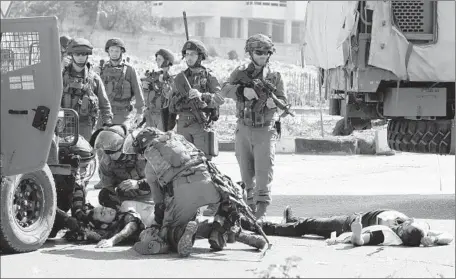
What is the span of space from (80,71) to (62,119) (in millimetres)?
2038

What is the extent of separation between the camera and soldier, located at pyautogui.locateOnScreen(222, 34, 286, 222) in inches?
391

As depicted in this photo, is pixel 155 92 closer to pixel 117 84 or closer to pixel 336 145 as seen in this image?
pixel 117 84

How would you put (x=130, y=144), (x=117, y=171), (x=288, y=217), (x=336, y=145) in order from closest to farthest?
1. (x=130, y=144)
2. (x=117, y=171)
3. (x=288, y=217)
4. (x=336, y=145)

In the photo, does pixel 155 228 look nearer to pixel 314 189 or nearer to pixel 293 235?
pixel 293 235

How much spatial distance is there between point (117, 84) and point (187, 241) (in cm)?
551

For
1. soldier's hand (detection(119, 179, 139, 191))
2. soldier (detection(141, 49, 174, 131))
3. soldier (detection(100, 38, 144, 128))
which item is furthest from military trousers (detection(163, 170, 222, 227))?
soldier (detection(141, 49, 174, 131))

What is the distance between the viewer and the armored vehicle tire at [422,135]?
38.7 feet

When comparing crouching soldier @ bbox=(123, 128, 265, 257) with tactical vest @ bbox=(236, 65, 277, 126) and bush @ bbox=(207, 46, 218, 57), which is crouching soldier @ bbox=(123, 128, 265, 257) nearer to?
tactical vest @ bbox=(236, 65, 277, 126)

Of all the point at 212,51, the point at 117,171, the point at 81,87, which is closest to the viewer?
the point at 117,171

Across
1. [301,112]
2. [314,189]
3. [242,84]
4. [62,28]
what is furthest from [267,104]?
[62,28]

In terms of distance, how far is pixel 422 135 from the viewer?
39.2ft

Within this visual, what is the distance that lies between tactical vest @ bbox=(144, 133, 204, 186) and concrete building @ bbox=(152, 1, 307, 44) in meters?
62.5

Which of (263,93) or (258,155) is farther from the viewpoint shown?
(258,155)

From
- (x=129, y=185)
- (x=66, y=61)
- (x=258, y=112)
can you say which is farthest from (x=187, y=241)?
(x=66, y=61)
